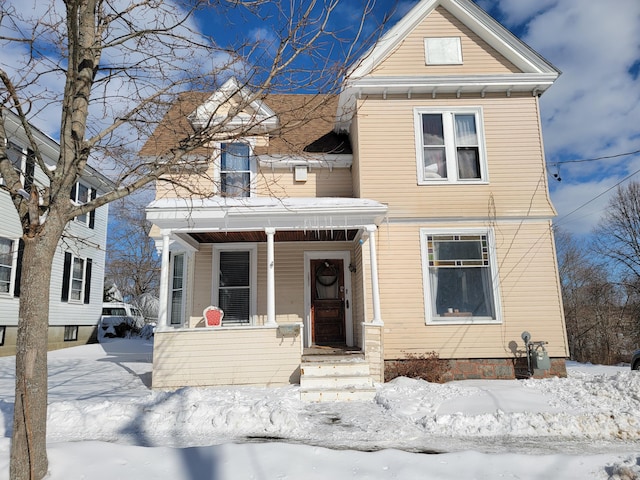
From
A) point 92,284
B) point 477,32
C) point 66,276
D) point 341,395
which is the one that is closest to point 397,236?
point 341,395

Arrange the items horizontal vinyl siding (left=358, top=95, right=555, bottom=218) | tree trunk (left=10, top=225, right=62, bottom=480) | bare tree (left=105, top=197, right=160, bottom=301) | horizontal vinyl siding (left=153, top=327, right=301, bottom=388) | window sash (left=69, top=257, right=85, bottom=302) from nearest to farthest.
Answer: tree trunk (left=10, top=225, right=62, bottom=480) < horizontal vinyl siding (left=153, top=327, right=301, bottom=388) < horizontal vinyl siding (left=358, top=95, right=555, bottom=218) < window sash (left=69, top=257, right=85, bottom=302) < bare tree (left=105, top=197, right=160, bottom=301)

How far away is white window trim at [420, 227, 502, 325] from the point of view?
29.9ft

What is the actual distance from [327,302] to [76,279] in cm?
1204

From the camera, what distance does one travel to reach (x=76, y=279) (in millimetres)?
17469

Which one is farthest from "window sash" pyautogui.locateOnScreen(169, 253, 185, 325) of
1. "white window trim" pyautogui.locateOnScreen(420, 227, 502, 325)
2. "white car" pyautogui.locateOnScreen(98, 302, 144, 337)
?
"white car" pyautogui.locateOnScreen(98, 302, 144, 337)

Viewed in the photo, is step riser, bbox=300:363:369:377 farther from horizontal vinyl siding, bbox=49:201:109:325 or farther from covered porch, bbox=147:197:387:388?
horizontal vinyl siding, bbox=49:201:109:325

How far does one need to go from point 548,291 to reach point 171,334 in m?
7.81

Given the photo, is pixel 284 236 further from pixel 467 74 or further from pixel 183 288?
pixel 467 74

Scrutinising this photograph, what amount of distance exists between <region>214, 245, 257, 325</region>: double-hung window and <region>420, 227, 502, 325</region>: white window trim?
4101 mm

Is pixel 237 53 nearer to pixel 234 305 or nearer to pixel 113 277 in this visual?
pixel 234 305

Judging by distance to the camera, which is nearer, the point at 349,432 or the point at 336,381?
the point at 349,432

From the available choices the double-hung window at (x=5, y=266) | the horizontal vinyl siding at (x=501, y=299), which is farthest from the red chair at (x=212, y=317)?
the double-hung window at (x=5, y=266)

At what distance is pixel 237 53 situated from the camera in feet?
14.2

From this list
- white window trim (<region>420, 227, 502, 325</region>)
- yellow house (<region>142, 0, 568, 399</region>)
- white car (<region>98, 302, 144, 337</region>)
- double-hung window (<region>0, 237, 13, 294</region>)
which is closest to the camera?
yellow house (<region>142, 0, 568, 399</region>)
